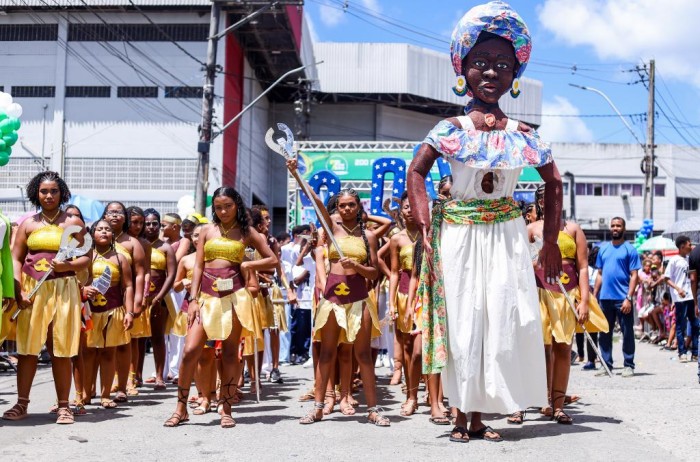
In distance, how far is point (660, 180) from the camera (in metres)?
57.7

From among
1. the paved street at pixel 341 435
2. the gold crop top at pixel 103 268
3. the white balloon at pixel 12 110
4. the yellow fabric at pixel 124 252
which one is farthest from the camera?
the white balloon at pixel 12 110

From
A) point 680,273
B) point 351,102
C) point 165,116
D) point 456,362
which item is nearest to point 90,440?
point 456,362

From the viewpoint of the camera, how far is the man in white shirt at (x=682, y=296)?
1521 centimetres

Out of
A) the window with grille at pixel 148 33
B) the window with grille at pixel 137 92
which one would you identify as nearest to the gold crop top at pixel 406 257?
the window with grille at pixel 148 33

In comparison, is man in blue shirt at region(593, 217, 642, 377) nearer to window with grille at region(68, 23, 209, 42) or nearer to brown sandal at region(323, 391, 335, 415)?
brown sandal at region(323, 391, 335, 415)

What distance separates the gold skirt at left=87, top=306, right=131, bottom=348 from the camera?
28.5 feet

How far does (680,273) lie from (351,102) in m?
33.6

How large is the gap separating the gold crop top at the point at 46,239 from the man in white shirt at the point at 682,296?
10.5 m

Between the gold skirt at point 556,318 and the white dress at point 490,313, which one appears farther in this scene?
the gold skirt at point 556,318

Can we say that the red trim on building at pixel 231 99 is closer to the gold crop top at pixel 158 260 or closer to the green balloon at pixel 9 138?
the gold crop top at pixel 158 260

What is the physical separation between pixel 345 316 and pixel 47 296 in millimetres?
2460

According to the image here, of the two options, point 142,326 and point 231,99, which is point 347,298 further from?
point 231,99

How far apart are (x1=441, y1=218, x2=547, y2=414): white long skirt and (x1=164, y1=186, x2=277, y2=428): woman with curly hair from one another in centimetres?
192

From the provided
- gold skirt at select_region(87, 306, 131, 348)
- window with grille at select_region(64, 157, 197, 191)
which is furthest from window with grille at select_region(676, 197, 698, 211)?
gold skirt at select_region(87, 306, 131, 348)
